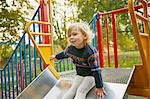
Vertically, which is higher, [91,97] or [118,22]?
[118,22]

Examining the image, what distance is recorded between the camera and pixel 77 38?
75.9 inches

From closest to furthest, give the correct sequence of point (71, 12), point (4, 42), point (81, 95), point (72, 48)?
point (81, 95)
point (72, 48)
point (4, 42)
point (71, 12)

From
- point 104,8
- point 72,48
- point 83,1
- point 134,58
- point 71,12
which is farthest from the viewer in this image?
point 71,12

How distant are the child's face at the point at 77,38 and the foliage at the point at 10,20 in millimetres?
4022

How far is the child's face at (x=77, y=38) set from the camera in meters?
1.93

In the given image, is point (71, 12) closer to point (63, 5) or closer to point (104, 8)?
point (63, 5)

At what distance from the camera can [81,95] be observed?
1887mm

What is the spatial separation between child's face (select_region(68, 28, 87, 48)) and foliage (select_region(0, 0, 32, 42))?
402 cm

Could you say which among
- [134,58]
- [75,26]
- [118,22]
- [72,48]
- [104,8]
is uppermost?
[104,8]

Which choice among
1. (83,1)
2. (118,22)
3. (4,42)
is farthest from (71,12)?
(4,42)

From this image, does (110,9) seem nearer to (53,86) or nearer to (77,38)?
(53,86)

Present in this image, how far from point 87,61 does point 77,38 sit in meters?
0.21

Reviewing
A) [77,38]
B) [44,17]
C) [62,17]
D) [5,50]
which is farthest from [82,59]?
[62,17]

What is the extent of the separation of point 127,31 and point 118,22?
37cm
